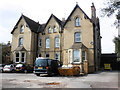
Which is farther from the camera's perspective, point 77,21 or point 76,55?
point 77,21

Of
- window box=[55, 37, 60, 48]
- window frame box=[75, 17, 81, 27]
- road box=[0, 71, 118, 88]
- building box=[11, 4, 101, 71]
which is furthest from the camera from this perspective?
window box=[55, 37, 60, 48]

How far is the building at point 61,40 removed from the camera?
28953 millimetres

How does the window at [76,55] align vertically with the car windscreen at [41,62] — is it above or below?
above

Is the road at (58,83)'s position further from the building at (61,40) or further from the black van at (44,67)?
the building at (61,40)

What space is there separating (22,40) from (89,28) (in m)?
14.1

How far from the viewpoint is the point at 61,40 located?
3256 centimetres

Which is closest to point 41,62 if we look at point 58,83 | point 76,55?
point 58,83

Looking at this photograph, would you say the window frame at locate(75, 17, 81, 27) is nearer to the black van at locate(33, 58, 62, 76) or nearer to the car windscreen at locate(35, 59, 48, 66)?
the black van at locate(33, 58, 62, 76)

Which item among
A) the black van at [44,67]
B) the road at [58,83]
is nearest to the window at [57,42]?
the black van at [44,67]

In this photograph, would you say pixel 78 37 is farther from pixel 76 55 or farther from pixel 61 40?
pixel 61 40

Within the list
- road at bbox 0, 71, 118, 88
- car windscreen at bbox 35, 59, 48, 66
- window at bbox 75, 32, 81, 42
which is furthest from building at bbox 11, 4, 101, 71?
road at bbox 0, 71, 118, 88

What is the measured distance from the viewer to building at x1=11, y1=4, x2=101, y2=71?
28953mm

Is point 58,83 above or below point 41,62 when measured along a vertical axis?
below

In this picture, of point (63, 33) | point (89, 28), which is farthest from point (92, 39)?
point (63, 33)
